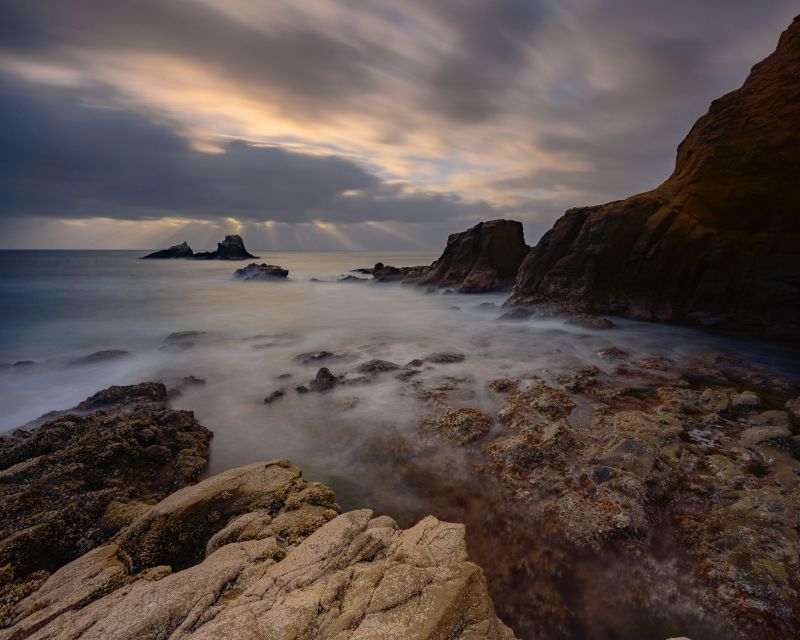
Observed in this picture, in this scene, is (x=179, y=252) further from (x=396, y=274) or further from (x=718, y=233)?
(x=718, y=233)

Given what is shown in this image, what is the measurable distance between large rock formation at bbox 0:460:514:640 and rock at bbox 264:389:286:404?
5206 mm

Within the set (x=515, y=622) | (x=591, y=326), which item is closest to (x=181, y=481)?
(x=515, y=622)

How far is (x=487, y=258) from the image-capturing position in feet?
105

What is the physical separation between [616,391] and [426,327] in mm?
11369

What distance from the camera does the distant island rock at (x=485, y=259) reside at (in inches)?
1224

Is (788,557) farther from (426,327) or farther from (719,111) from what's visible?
(719,111)

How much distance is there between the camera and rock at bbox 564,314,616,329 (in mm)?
16609

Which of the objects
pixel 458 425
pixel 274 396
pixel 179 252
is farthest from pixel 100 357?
pixel 179 252

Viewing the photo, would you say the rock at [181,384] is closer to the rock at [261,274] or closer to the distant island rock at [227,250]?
the rock at [261,274]

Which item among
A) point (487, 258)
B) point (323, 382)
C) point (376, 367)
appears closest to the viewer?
point (323, 382)

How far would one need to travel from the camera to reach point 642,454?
6.31 m

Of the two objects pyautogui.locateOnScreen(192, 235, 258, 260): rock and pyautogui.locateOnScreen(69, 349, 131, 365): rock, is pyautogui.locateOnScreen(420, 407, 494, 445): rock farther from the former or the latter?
pyautogui.locateOnScreen(192, 235, 258, 260): rock

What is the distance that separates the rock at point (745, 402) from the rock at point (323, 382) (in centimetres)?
1031

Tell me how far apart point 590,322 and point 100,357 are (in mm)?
21759
